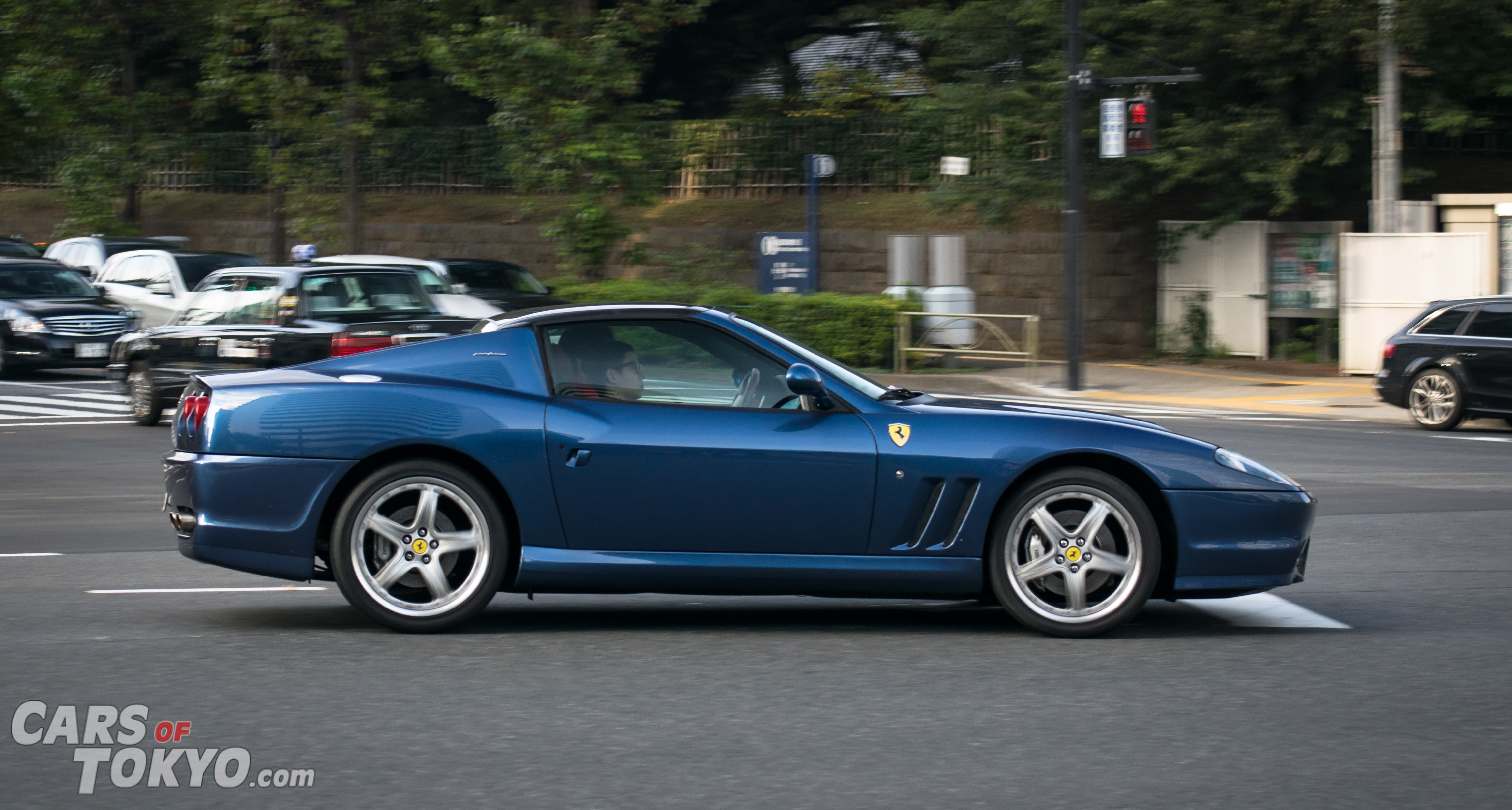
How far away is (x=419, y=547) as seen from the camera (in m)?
6.32

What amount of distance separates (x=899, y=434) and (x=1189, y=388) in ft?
51.7

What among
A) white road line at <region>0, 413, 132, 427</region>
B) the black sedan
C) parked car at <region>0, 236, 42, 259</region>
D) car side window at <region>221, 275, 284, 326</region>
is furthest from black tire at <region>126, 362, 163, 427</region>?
parked car at <region>0, 236, 42, 259</region>

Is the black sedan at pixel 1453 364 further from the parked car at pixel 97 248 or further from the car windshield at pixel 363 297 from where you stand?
the parked car at pixel 97 248

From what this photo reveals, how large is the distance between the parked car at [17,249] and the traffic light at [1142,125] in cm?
1849

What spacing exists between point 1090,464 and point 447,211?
3316 centimetres

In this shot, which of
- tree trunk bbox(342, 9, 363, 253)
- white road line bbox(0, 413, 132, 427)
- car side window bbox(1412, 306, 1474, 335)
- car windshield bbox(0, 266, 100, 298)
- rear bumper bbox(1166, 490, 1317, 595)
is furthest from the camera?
tree trunk bbox(342, 9, 363, 253)

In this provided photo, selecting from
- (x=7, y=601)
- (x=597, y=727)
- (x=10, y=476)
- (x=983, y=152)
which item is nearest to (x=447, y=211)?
(x=983, y=152)

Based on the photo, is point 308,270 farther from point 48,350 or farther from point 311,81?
point 311,81

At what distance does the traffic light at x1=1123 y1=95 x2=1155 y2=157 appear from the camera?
20391mm

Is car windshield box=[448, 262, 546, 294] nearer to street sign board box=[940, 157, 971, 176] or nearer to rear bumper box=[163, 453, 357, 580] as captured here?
street sign board box=[940, 157, 971, 176]

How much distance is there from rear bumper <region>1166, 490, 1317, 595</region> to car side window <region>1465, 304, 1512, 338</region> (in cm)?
1087

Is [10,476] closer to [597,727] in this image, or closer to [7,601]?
[7,601]

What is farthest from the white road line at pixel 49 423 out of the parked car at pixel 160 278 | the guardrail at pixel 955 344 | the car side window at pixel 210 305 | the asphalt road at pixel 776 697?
the guardrail at pixel 955 344

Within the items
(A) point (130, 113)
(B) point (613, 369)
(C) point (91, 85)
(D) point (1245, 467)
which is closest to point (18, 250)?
(C) point (91, 85)
